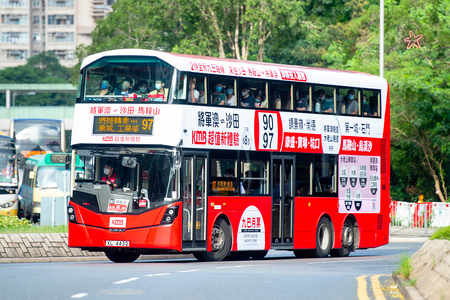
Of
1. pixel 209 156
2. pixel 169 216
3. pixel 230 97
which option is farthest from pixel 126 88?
pixel 169 216

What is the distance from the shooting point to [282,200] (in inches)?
820

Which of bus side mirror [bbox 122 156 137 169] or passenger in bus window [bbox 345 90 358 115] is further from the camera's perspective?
passenger in bus window [bbox 345 90 358 115]

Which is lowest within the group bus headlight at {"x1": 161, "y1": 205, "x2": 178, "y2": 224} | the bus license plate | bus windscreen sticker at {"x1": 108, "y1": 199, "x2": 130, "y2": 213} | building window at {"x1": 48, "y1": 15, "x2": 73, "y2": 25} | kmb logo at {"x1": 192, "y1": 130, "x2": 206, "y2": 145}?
the bus license plate

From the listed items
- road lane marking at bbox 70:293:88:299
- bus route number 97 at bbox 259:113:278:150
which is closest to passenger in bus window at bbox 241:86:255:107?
bus route number 97 at bbox 259:113:278:150

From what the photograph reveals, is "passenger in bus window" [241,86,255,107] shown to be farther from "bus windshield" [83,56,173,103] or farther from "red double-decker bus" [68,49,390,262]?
"bus windshield" [83,56,173,103]

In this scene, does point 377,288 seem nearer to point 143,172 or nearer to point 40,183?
point 143,172

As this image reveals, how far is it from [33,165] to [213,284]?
88.3ft

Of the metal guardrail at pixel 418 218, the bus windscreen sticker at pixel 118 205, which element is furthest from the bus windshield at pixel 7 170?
the bus windscreen sticker at pixel 118 205

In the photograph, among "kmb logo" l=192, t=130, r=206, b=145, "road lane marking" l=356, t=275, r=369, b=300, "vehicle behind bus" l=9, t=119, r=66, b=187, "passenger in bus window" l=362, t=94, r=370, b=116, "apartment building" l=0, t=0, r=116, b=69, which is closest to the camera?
"road lane marking" l=356, t=275, r=369, b=300

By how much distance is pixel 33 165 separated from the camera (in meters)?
39.2

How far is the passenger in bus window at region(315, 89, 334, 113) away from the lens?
71.5 ft

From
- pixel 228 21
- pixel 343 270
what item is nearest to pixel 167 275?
pixel 343 270

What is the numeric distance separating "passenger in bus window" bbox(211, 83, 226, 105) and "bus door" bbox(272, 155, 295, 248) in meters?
2.01

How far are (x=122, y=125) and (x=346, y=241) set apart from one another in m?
7.42
